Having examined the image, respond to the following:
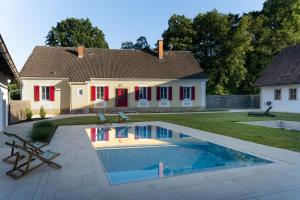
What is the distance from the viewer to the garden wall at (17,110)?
16.3 metres

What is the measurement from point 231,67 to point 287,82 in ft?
33.0

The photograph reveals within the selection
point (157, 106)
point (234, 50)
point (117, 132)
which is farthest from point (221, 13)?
point (117, 132)

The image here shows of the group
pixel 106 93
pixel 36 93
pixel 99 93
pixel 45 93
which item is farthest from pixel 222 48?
pixel 36 93

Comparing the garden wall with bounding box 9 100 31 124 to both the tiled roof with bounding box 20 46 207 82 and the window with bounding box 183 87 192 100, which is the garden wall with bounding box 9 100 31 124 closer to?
Answer: the tiled roof with bounding box 20 46 207 82

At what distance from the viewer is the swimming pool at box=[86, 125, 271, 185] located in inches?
235

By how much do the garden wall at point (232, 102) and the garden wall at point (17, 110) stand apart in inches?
807

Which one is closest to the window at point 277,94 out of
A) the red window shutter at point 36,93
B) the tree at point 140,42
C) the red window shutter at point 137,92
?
the red window shutter at point 137,92

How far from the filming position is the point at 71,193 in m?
4.30

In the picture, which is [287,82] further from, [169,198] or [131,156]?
[169,198]

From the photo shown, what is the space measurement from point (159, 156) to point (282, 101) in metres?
20.5

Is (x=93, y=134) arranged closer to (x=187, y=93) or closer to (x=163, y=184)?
(x=163, y=184)

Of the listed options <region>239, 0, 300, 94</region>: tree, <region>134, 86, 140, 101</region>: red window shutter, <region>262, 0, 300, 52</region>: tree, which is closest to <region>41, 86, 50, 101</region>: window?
<region>134, 86, 140, 101</region>: red window shutter

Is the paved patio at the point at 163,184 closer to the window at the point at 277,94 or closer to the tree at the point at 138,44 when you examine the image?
the window at the point at 277,94

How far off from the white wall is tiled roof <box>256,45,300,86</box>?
583 mm
